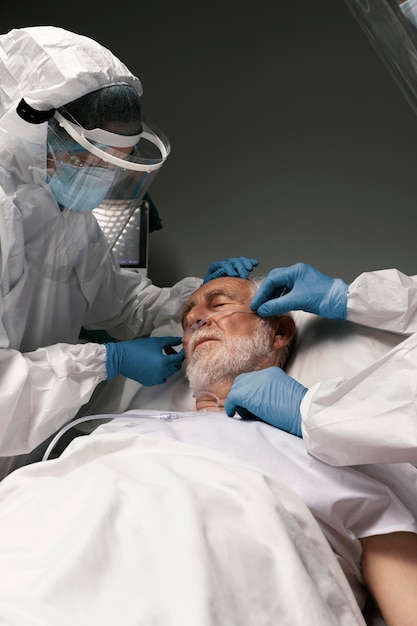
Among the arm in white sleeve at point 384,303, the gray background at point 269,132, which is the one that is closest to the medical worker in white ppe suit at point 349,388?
the arm in white sleeve at point 384,303

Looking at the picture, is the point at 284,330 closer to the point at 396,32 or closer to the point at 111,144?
the point at 111,144

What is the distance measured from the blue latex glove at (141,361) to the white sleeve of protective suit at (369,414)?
Answer: 0.58 metres

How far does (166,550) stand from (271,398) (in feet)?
1.86

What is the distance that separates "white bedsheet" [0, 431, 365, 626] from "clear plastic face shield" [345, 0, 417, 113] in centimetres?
79

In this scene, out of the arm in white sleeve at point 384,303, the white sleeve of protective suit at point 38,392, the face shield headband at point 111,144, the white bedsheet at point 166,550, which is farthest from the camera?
the arm in white sleeve at point 384,303

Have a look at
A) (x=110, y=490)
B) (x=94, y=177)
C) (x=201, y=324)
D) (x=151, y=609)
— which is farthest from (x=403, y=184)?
(x=151, y=609)

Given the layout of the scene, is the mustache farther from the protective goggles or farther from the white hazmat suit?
the protective goggles

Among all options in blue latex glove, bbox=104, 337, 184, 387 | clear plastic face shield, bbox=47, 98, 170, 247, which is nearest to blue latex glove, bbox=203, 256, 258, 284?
blue latex glove, bbox=104, 337, 184, 387

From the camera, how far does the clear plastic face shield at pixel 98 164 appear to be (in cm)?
140

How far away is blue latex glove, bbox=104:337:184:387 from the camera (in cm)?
175

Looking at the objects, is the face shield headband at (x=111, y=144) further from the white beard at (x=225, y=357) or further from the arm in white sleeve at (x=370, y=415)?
the arm in white sleeve at (x=370, y=415)

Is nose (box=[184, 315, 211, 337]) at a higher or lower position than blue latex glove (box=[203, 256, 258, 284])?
lower

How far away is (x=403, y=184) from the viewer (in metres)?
2.51

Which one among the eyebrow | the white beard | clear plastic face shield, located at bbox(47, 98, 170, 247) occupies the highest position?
clear plastic face shield, located at bbox(47, 98, 170, 247)
